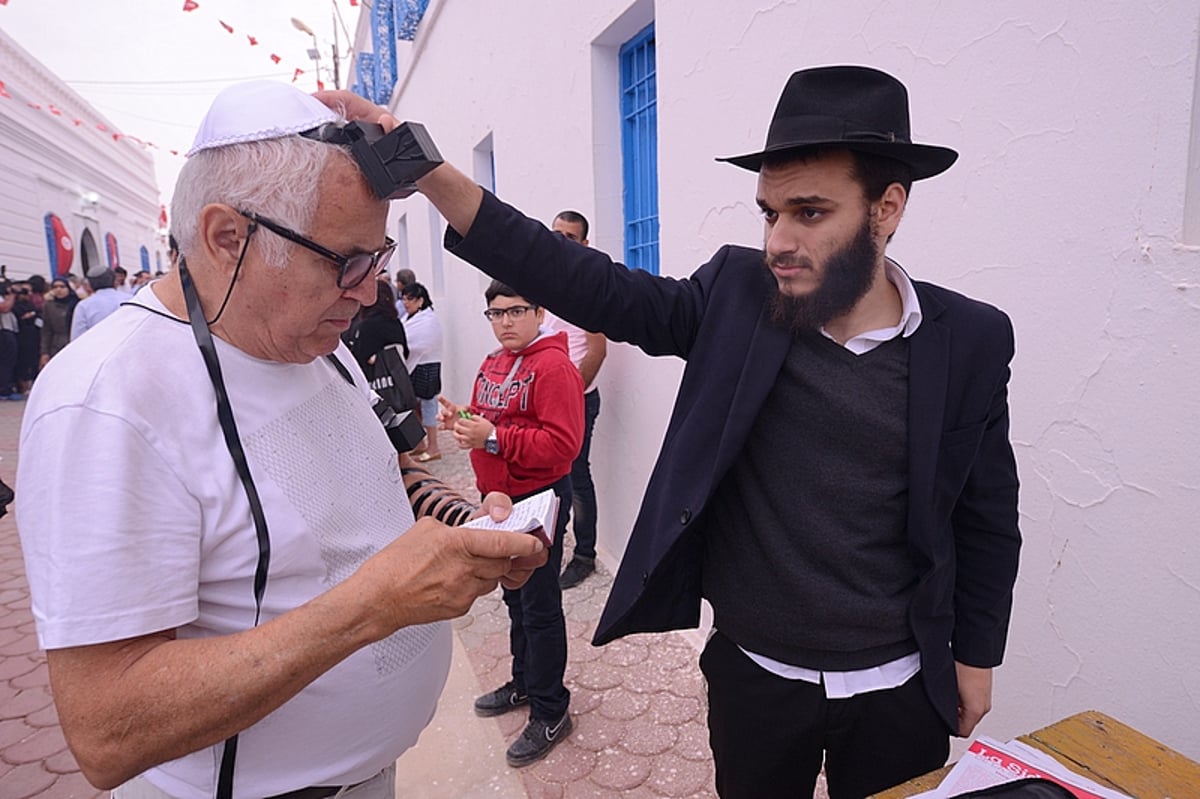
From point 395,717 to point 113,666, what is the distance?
53 centimetres

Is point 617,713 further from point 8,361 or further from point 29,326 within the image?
point 29,326

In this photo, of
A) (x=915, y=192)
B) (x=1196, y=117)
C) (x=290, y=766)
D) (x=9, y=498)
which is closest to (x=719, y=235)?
(x=915, y=192)

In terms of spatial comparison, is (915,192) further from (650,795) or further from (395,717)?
(650,795)

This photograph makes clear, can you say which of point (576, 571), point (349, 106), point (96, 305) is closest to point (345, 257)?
point (349, 106)

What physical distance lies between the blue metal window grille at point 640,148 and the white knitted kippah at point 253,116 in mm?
2889

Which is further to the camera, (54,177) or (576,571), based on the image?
(54,177)

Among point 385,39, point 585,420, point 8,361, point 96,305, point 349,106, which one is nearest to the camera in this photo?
point 349,106

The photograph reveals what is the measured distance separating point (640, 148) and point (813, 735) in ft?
11.2

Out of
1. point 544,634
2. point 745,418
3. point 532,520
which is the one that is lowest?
point 544,634

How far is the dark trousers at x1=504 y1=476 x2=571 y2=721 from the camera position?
263cm

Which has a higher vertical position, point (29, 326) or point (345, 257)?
point (345, 257)

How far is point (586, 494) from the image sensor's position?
13.8 feet

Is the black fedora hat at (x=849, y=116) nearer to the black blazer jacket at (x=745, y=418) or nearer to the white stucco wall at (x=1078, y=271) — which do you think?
the black blazer jacket at (x=745, y=418)

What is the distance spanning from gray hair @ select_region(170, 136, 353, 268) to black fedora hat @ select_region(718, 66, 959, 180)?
83cm
